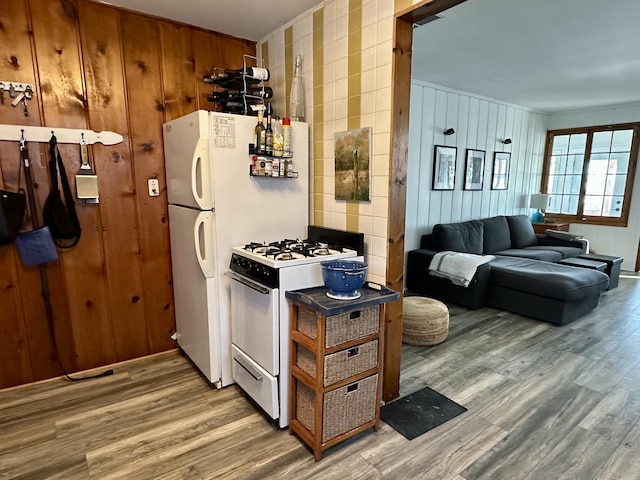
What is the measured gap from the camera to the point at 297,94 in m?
2.56

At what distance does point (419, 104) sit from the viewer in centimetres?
443

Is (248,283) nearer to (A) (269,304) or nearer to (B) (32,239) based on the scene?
(A) (269,304)

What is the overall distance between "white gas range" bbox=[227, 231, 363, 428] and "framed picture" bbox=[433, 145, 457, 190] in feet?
9.66

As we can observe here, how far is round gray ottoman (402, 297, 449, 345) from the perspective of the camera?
3.11m

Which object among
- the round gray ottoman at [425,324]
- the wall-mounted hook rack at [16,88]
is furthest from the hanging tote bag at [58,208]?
the round gray ottoman at [425,324]

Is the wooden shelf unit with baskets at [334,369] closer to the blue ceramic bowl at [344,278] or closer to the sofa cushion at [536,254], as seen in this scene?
the blue ceramic bowl at [344,278]

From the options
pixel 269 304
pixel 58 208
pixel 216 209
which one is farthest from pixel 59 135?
pixel 269 304

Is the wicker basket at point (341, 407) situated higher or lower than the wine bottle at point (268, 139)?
lower

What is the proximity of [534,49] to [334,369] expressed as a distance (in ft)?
11.1

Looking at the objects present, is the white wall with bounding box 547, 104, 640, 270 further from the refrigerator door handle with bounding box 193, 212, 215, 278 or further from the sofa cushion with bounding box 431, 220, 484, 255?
the refrigerator door handle with bounding box 193, 212, 215, 278

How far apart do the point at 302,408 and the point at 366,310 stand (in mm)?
643

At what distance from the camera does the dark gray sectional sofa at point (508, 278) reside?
12.0 ft

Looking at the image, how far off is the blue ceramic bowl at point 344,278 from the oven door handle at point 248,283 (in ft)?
1.13

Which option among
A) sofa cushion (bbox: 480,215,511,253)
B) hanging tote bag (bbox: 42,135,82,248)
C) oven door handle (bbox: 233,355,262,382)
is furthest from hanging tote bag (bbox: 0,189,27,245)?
sofa cushion (bbox: 480,215,511,253)
